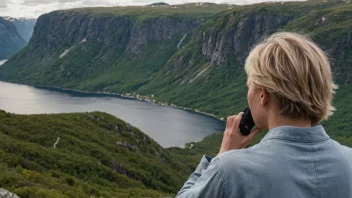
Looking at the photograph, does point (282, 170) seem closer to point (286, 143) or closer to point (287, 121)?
point (286, 143)

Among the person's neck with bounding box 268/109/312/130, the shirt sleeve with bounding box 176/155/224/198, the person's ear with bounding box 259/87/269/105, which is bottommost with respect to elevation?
the shirt sleeve with bounding box 176/155/224/198

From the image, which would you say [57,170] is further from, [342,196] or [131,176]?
[342,196]

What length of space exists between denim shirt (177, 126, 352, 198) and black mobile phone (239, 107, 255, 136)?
0.40 meters

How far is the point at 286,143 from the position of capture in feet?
10.8

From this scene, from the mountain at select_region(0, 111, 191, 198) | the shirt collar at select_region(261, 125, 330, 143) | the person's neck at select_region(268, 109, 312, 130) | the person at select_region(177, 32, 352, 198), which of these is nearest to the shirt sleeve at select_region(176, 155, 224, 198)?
the person at select_region(177, 32, 352, 198)

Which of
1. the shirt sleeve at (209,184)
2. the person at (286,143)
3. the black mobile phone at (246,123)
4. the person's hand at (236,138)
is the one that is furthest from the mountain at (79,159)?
the person at (286,143)

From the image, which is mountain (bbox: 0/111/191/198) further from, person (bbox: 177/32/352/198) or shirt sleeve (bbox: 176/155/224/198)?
person (bbox: 177/32/352/198)

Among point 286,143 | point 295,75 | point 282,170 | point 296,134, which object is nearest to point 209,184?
point 282,170

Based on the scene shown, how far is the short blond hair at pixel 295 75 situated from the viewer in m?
3.29

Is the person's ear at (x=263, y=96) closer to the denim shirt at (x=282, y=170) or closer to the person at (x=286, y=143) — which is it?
the person at (x=286, y=143)

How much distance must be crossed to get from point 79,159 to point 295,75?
32256 mm

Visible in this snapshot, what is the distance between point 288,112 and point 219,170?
0.80 m

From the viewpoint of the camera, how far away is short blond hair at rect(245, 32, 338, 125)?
329 centimetres

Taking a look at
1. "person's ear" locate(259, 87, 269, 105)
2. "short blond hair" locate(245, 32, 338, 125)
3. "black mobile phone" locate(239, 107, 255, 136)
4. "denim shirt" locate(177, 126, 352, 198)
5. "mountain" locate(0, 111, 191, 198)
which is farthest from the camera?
"mountain" locate(0, 111, 191, 198)
